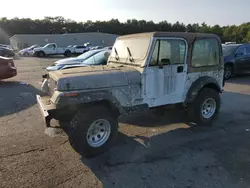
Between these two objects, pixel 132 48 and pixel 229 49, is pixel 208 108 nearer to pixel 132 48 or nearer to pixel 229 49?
pixel 132 48

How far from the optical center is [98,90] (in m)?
4.28

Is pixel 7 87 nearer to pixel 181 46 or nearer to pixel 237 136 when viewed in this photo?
pixel 181 46

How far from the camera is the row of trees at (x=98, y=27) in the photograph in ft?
226

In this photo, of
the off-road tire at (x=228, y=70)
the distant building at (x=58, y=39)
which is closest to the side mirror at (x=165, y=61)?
the off-road tire at (x=228, y=70)

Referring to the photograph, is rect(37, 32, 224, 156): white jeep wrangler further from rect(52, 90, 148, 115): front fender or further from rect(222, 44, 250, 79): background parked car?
rect(222, 44, 250, 79): background parked car

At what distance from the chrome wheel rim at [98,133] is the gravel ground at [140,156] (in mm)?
260

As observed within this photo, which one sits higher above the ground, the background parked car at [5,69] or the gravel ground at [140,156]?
the background parked car at [5,69]

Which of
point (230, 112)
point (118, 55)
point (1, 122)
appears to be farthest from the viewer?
point (230, 112)

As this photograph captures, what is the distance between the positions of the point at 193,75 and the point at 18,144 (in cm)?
377

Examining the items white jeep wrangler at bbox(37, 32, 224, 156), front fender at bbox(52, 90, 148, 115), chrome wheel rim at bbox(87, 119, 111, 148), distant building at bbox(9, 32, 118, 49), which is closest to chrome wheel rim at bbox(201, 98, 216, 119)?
white jeep wrangler at bbox(37, 32, 224, 156)

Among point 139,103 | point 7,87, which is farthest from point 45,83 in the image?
point 7,87

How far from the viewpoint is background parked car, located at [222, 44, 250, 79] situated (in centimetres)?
1266

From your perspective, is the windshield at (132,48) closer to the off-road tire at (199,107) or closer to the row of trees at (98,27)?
the off-road tire at (199,107)

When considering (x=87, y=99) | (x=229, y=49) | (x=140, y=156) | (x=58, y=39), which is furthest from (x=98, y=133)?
(x=58, y=39)
